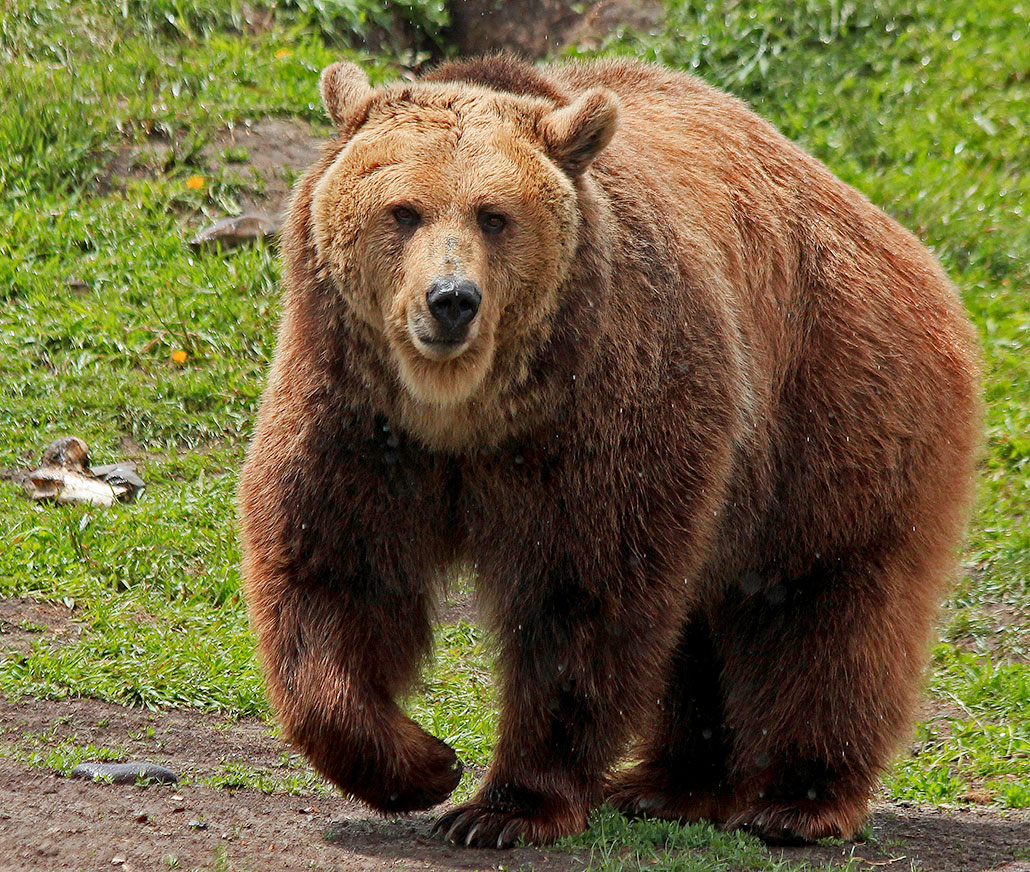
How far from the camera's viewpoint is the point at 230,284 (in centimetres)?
826

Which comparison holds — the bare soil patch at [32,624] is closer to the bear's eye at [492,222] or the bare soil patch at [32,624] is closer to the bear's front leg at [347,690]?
the bear's front leg at [347,690]

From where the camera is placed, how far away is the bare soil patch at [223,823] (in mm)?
3980

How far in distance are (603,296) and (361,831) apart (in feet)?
5.95

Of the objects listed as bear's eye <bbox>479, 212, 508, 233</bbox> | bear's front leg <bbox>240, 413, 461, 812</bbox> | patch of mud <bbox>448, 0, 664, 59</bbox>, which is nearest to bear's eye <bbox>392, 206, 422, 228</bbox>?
bear's eye <bbox>479, 212, 508, 233</bbox>

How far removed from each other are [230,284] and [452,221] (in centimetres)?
429

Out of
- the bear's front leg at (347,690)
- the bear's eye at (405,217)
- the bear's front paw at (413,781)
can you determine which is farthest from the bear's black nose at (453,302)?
the bear's front paw at (413,781)

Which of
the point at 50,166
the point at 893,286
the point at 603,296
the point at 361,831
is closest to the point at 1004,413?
the point at 893,286

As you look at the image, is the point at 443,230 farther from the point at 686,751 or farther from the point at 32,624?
the point at 32,624

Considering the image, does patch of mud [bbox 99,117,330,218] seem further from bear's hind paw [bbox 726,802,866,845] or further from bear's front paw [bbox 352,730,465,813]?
bear's hind paw [bbox 726,802,866,845]

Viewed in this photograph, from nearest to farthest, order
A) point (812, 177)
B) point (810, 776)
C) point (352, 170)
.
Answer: point (352, 170)
point (810, 776)
point (812, 177)

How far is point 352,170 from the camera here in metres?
4.41

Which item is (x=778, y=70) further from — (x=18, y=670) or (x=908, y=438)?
(x=18, y=670)

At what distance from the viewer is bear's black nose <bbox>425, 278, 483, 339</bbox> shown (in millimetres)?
4012

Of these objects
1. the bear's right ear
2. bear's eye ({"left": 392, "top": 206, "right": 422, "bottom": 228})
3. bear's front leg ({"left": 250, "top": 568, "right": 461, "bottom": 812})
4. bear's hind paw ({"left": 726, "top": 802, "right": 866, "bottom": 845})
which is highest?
the bear's right ear
